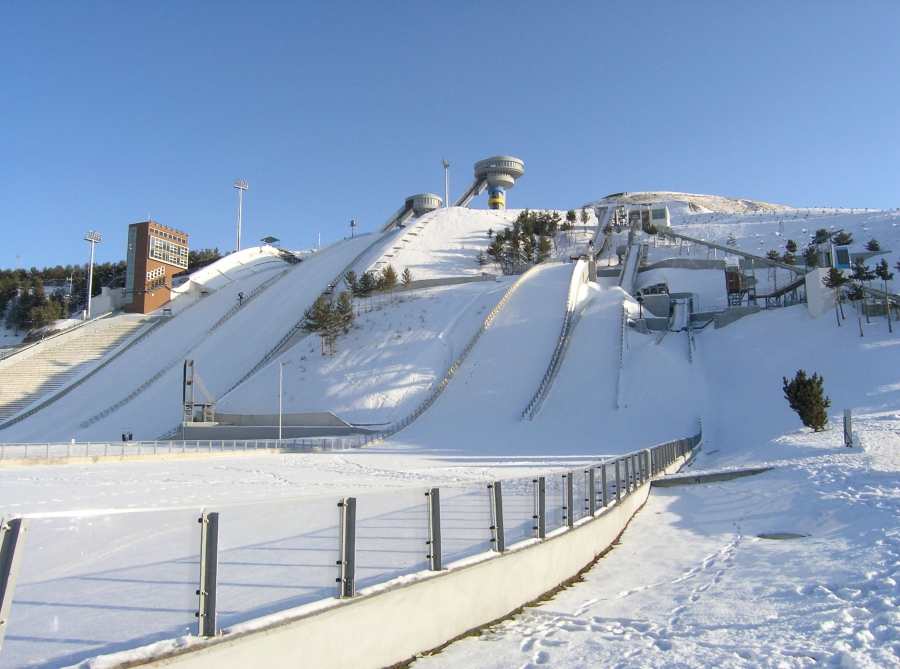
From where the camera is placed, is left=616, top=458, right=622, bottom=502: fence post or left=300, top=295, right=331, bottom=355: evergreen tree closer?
left=616, top=458, right=622, bottom=502: fence post

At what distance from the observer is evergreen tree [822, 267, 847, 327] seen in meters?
28.2

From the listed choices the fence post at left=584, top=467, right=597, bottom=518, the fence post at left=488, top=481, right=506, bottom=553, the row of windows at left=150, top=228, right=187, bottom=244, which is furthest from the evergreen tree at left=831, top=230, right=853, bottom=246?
the row of windows at left=150, top=228, right=187, bottom=244

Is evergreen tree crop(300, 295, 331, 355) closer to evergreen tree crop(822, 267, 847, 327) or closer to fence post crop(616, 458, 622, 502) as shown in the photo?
evergreen tree crop(822, 267, 847, 327)

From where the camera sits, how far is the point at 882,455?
42.4ft

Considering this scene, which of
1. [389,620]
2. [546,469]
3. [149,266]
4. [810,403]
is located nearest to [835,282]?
[810,403]

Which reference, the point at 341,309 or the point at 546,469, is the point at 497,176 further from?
the point at 546,469

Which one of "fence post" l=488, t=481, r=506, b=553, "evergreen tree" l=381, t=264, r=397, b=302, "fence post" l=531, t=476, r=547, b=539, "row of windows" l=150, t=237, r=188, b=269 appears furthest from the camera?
"row of windows" l=150, t=237, r=188, b=269

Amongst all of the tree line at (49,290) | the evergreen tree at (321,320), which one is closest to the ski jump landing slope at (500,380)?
the evergreen tree at (321,320)

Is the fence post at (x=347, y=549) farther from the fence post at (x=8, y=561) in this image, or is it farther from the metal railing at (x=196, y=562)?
the fence post at (x=8, y=561)

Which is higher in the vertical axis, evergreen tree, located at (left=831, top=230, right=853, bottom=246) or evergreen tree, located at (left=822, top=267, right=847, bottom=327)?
evergreen tree, located at (left=831, top=230, right=853, bottom=246)

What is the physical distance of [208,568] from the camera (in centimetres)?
374

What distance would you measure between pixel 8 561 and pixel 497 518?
13.3 ft

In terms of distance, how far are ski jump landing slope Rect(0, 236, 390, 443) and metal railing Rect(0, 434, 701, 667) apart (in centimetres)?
2949

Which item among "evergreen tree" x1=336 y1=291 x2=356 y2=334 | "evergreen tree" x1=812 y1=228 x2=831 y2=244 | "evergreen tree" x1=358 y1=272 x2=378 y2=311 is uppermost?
"evergreen tree" x1=812 y1=228 x2=831 y2=244
